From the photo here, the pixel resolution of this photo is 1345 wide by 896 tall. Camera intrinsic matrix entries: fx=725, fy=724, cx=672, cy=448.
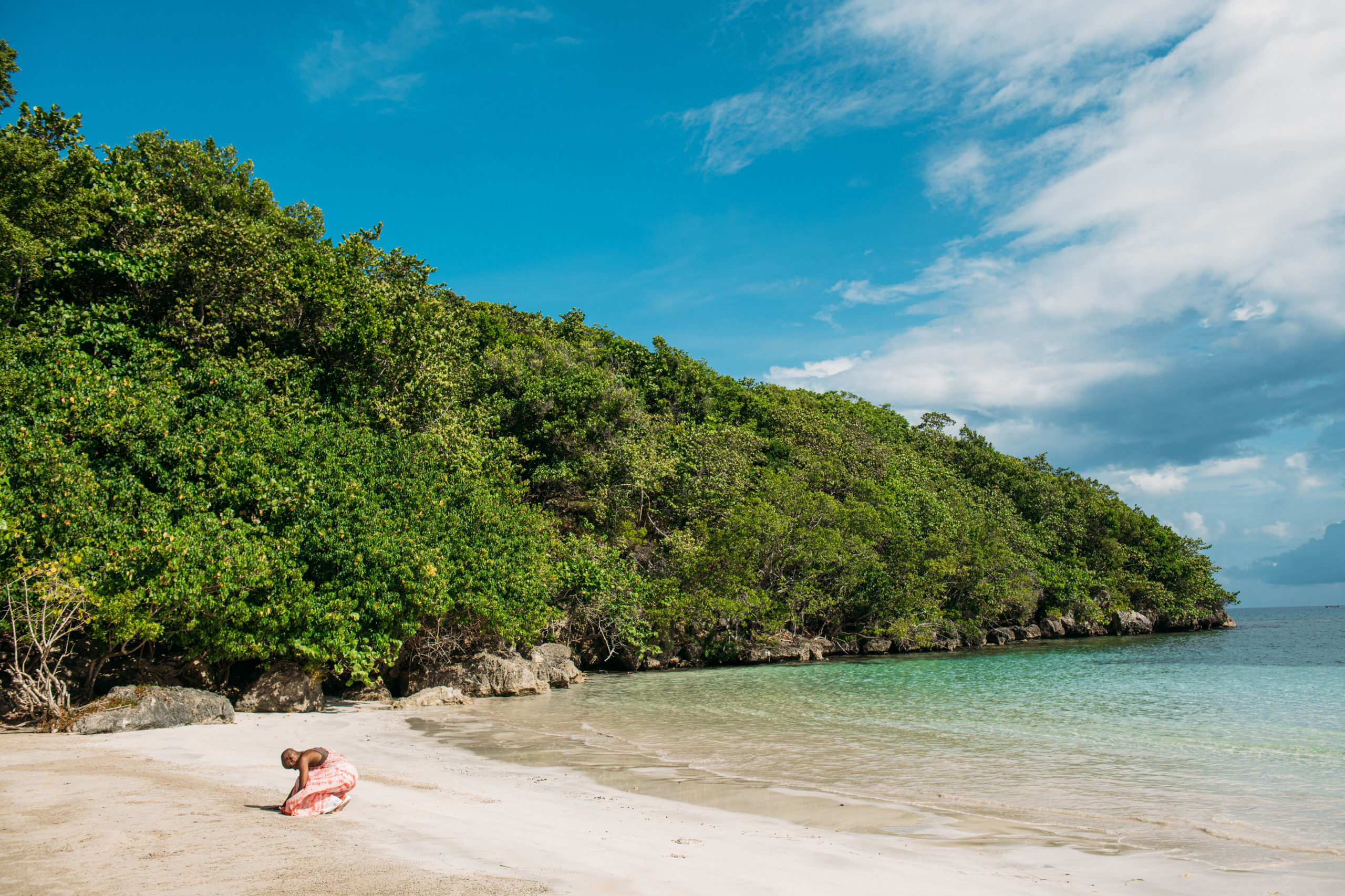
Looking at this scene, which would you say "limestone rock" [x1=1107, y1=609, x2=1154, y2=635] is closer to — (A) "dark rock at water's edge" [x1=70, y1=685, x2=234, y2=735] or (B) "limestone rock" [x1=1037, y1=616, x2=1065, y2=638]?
(B) "limestone rock" [x1=1037, y1=616, x2=1065, y2=638]

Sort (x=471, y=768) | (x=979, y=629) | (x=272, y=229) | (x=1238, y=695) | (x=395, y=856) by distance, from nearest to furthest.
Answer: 1. (x=395, y=856)
2. (x=471, y=768)
3. (x=1238, y=695)
4. (x=272, y=229)
5. (x=979, y=629)

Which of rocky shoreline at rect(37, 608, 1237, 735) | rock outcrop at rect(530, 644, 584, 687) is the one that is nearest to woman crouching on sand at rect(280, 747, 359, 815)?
rocky shoreline at rect(37, 608, 1237, 735)

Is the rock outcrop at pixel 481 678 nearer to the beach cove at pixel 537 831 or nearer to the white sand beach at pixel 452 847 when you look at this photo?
the beach cove at pixel 537 831

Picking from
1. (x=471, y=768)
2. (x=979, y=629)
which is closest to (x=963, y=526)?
(x=979, y=629)

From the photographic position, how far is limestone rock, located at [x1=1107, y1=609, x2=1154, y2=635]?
4581 cm

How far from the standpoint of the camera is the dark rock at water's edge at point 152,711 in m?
9.80

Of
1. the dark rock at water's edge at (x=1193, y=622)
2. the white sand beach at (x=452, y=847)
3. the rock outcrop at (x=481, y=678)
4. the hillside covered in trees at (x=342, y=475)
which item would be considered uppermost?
the hillside covered in trees at (x=342, y=475)

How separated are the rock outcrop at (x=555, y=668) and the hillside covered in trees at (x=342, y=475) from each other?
1.27 meters

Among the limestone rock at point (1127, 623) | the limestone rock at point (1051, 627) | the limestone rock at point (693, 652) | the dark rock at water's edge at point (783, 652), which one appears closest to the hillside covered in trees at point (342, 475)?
the limestone rock at point (693, 652)

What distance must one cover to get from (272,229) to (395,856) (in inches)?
732

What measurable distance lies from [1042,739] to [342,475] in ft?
45.0

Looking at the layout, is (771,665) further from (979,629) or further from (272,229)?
(272,229)

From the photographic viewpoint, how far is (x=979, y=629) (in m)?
36.1

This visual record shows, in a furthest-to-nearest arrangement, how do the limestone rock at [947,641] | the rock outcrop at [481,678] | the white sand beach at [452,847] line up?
the limestone rock at [947,641], the rock outcrop at [481,678], the white sand beach at [452,847]
